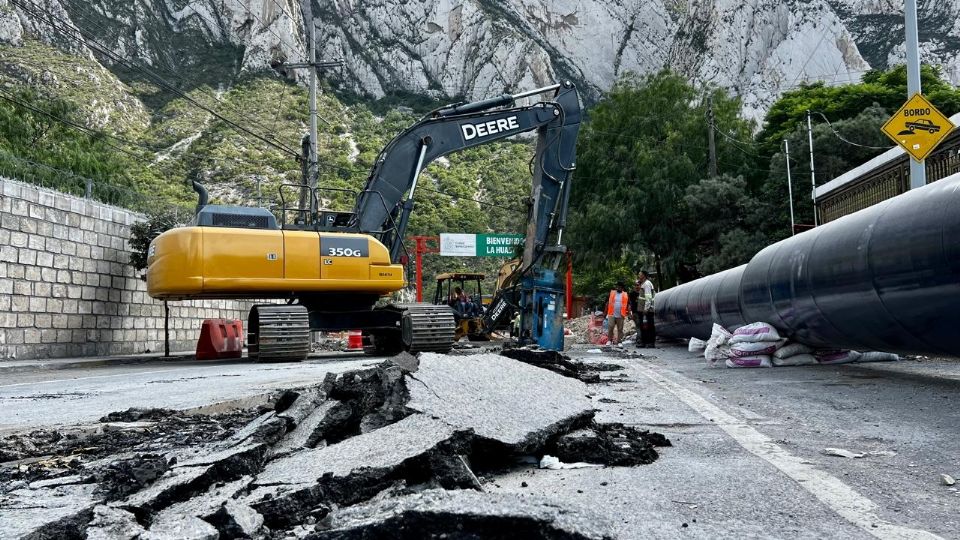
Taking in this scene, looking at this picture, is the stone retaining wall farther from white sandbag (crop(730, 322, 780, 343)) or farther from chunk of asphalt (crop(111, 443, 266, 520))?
chunk of asphalt (crop(111, 443, 266, 520))

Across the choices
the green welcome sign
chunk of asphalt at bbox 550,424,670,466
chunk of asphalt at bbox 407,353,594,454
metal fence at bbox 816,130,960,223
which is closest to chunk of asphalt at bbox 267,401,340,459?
chunk of asphalt at bbox 407,353,594,454

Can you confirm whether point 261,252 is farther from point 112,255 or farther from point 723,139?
point 723,139

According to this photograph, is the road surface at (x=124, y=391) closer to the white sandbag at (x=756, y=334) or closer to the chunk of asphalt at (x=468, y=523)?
the chunk of asphalt at (x=468, y=523)

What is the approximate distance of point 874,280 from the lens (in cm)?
777

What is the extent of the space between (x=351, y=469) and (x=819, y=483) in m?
2.02

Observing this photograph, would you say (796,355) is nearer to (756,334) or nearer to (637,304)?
(756,334)

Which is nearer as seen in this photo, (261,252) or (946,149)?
(261,252)

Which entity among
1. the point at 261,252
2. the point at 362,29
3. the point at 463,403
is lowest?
the point at 463,403

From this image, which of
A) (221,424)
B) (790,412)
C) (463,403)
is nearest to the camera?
(463,403)

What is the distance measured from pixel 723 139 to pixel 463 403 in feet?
103

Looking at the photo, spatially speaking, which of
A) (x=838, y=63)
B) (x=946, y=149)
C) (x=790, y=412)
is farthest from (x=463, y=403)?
(x=838, y=63)

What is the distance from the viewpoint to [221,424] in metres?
5.28

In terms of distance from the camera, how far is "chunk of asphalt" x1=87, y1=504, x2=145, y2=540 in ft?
8.05

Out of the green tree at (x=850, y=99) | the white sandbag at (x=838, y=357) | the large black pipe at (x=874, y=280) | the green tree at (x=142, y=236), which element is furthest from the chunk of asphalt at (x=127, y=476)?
the green tree at (x=850, y=99)
